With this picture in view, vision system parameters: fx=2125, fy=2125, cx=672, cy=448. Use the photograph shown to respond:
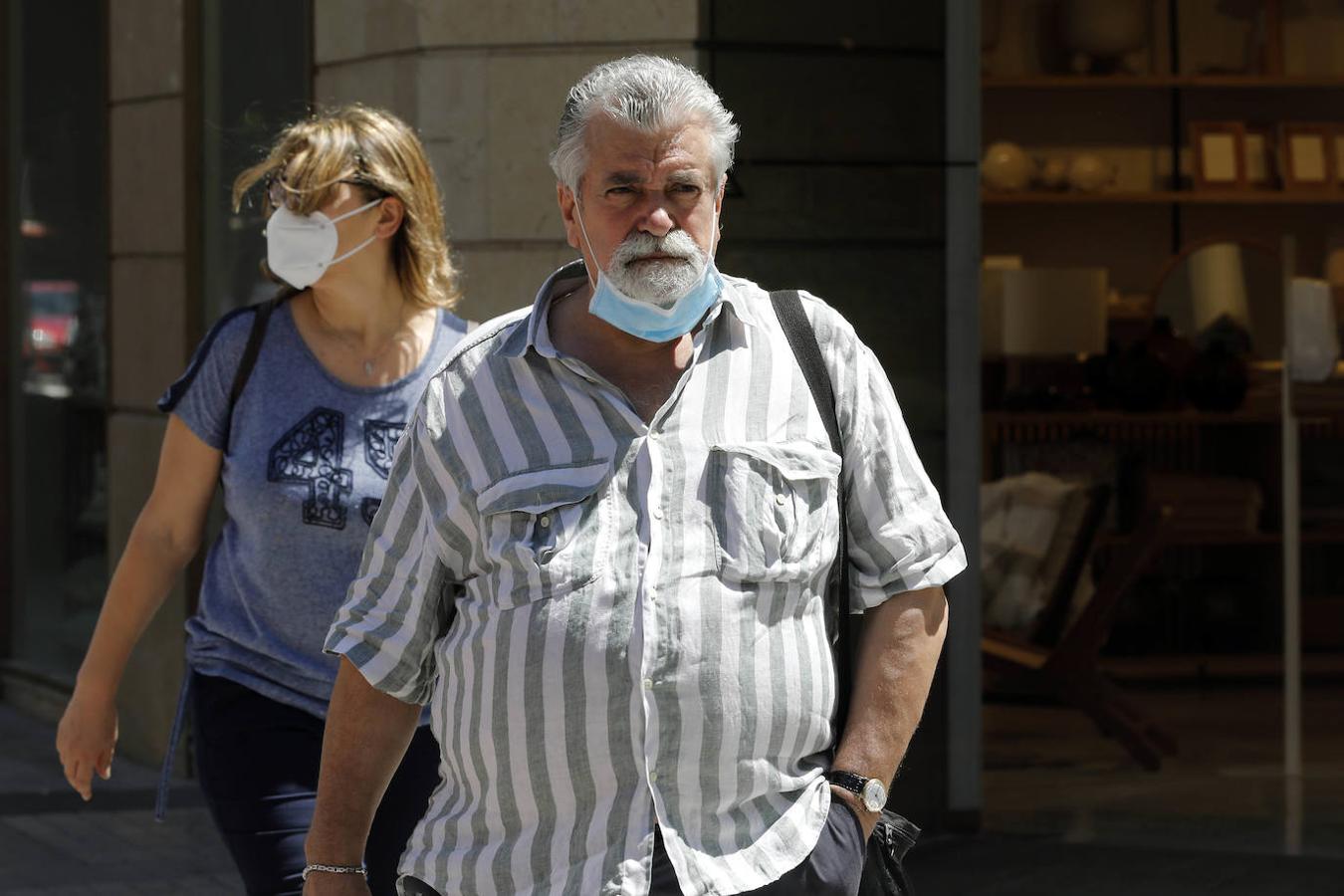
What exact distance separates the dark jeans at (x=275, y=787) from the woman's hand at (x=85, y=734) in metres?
0.22

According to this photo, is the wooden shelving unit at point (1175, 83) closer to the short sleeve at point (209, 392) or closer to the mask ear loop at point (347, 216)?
the mask ear loop at point (347, 216)

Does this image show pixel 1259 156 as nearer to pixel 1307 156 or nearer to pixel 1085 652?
pixel 1307 156

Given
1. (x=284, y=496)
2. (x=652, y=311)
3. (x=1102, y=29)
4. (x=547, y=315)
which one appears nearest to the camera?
(x=652, y=311)

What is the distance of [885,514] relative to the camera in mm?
2729

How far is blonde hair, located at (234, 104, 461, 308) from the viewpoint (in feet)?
13.1

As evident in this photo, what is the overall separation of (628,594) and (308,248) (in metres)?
1.65

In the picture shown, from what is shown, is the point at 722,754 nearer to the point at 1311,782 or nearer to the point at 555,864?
the point at 555,864

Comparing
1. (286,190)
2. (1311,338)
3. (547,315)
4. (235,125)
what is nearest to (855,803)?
(547,315)

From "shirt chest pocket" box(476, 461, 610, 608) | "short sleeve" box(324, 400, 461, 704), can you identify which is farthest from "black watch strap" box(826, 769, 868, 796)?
"short sleeve" box(324, 400, 461, 704)

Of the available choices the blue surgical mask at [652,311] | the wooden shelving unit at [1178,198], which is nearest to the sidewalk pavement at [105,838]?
the blue surgical mask at [652,311]

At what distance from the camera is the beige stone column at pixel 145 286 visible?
7859 mm

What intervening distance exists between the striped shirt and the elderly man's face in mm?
126

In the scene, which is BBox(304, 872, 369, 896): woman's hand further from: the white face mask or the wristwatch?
the white face mask

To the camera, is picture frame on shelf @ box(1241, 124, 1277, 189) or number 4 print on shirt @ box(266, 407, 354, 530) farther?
picture frame on shelf @ box(1241, 124, 1277, 189)
